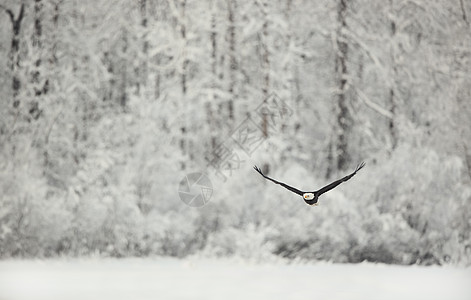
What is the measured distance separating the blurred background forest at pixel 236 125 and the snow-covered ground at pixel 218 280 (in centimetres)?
46

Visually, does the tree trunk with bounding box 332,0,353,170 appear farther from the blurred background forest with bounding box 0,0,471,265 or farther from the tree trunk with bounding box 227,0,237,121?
the tree trunk with bounding box 227,0,237,121

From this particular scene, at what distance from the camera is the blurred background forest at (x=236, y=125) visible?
12008 mm

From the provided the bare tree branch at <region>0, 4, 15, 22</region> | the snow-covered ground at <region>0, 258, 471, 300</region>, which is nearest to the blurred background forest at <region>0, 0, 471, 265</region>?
the bare tree branch at <region>0, 4, 15, 22</region>

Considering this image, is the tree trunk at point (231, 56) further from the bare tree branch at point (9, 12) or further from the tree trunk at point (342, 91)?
the bare tree branch at point (9, 12)

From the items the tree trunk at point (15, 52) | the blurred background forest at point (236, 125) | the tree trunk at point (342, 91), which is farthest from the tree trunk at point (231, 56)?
the tree trunk at point (15, 52)

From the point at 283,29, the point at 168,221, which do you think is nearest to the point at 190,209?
the point at 168,221

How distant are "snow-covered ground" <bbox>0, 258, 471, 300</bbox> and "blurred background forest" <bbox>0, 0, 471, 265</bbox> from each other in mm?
464

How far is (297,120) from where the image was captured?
47.2ft

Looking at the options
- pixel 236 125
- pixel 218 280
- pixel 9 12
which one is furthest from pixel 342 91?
pixel 9 12

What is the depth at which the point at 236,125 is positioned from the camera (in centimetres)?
1363

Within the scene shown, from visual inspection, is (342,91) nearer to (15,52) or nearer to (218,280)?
(218,280)

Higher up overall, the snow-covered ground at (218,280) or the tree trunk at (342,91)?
the tree trunk at (342,91)

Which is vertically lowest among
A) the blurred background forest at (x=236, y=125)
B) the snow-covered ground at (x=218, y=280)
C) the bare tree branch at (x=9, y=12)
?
the snow-covered ground at (x=218, y=280)

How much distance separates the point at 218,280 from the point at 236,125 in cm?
373
